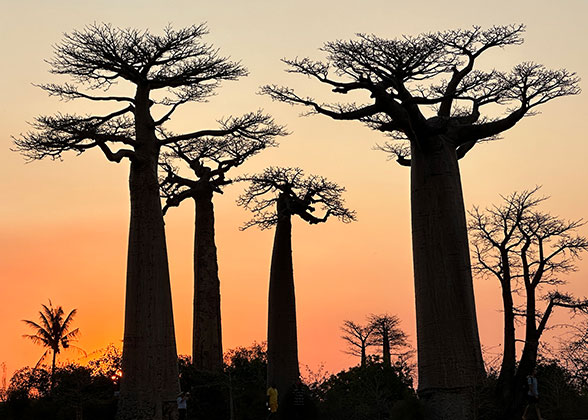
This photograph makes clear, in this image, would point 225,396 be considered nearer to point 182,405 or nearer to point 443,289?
point 182,405

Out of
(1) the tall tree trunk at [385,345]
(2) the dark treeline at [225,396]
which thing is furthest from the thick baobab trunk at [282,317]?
(1) the tall tree trunk at [385,345]

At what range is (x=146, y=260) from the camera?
18.8 meters

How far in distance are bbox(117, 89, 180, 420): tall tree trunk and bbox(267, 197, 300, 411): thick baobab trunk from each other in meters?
3.62

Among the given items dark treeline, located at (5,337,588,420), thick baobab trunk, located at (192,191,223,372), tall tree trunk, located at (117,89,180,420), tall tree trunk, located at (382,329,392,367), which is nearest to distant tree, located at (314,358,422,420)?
dark treeline, located at (5,337,588,420)

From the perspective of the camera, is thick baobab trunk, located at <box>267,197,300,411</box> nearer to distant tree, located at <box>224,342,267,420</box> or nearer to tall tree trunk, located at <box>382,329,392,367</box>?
distant tree, located at <box>224,342,267,420</box>

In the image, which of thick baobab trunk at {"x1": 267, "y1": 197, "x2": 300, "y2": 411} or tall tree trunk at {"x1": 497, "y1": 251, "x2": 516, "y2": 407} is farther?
thick baobab trunk at {"x1": 267, "y1": 197, "x2": 300, "y2": 411}

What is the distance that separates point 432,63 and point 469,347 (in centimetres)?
507

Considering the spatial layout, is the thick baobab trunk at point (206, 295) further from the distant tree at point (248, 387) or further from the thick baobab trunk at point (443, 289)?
the thick baobab trunk at point (443, 289)

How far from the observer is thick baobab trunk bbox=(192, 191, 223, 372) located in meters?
24.2

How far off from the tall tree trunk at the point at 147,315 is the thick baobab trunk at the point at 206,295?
514 centimetres

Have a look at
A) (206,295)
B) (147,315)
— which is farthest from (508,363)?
(206,295)

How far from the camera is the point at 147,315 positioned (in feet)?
60.9

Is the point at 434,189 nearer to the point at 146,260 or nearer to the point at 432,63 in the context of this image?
the point at 432,63

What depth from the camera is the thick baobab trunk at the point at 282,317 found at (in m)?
Answer: 22.0
